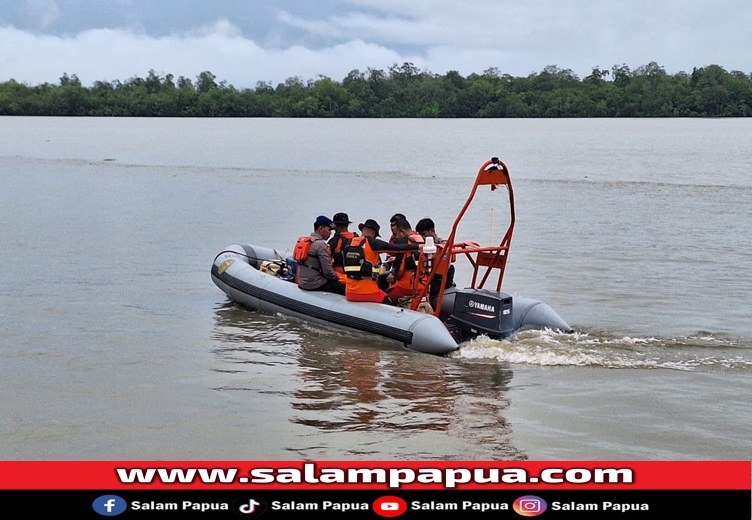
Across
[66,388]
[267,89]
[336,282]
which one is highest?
[267,89]

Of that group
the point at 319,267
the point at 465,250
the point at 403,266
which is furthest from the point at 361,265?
the point at 465,250

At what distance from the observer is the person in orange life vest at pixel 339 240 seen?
9570 millimetres

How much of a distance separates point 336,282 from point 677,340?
3496mm

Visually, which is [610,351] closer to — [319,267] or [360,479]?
[319,267]

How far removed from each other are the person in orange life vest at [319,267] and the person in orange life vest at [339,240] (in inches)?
2.4

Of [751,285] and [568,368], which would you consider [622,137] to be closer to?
[751,285]

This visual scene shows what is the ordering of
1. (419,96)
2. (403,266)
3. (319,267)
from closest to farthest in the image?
(403,266) → (319,267) → (419,96)

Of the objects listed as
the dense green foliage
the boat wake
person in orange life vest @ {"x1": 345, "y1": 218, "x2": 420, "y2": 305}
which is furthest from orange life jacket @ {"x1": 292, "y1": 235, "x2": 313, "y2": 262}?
the dense green foliage

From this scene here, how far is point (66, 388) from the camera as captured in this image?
790 cm

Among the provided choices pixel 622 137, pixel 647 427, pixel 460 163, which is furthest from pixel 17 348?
pixel 622 137

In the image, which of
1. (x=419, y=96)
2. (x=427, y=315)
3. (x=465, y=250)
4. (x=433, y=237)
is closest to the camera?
(x=427, y=315)
